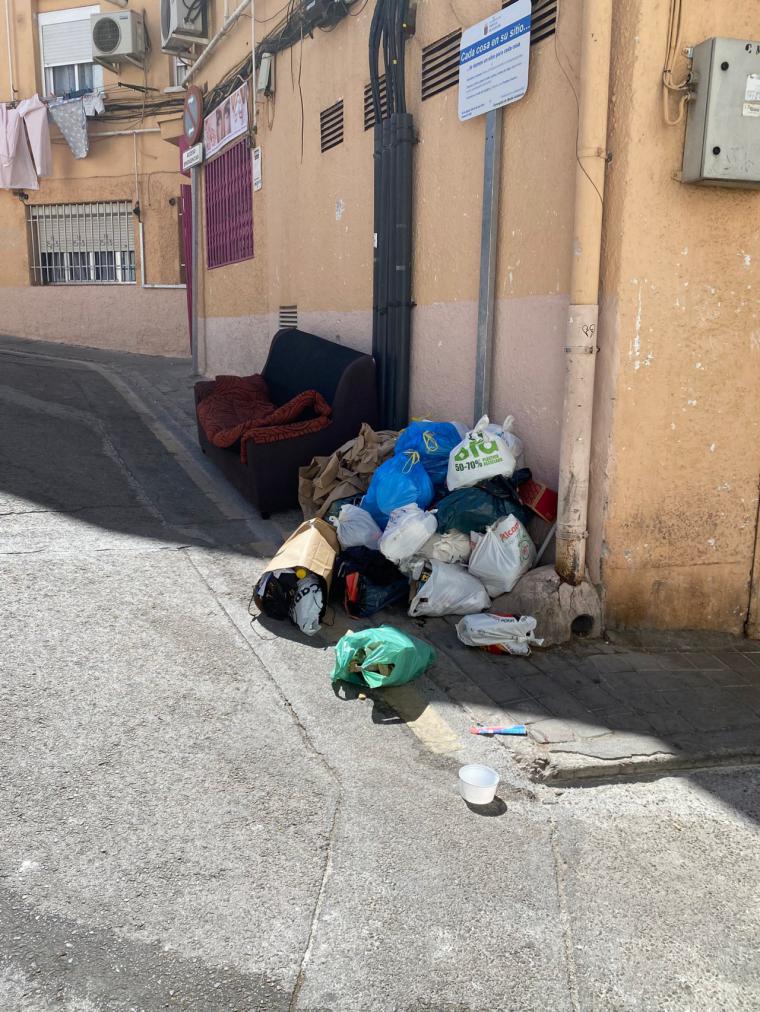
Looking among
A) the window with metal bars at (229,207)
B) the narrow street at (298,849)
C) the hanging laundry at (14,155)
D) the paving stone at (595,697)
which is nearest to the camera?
the narrow street at (298,849)

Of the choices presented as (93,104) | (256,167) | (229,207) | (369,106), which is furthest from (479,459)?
(93,104)

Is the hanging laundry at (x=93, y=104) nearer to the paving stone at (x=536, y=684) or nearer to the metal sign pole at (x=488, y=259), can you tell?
the metal sign pole at (x=488, y=259)

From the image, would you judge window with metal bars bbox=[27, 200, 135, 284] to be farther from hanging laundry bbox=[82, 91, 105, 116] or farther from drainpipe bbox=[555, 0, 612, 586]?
drainpipe bbox=[555, 0, 612, 586]

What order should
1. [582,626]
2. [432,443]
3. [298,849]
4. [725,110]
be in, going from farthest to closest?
[432,443] → [582,626] → [725,110] → [298,849]

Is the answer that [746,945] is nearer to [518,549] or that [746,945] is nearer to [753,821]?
[753,821]

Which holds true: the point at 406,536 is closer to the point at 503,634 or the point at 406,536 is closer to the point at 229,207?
the point at 503,634

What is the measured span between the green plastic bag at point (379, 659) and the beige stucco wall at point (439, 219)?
1.54 metres

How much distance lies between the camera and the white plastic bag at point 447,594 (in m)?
4.44

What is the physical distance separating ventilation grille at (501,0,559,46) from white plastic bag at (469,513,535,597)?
2.66 meters

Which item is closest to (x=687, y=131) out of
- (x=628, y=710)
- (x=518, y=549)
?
(x=518, y=549)

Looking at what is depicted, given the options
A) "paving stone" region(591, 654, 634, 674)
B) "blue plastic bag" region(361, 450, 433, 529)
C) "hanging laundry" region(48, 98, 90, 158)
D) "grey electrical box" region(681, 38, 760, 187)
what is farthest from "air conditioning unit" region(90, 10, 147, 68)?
"paving stone" region(591, 654, 634, 674)

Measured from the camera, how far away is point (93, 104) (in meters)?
15.5

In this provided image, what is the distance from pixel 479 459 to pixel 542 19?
2.45m

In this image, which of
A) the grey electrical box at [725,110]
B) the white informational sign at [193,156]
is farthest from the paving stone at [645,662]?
the white informational sign at [193,156]
